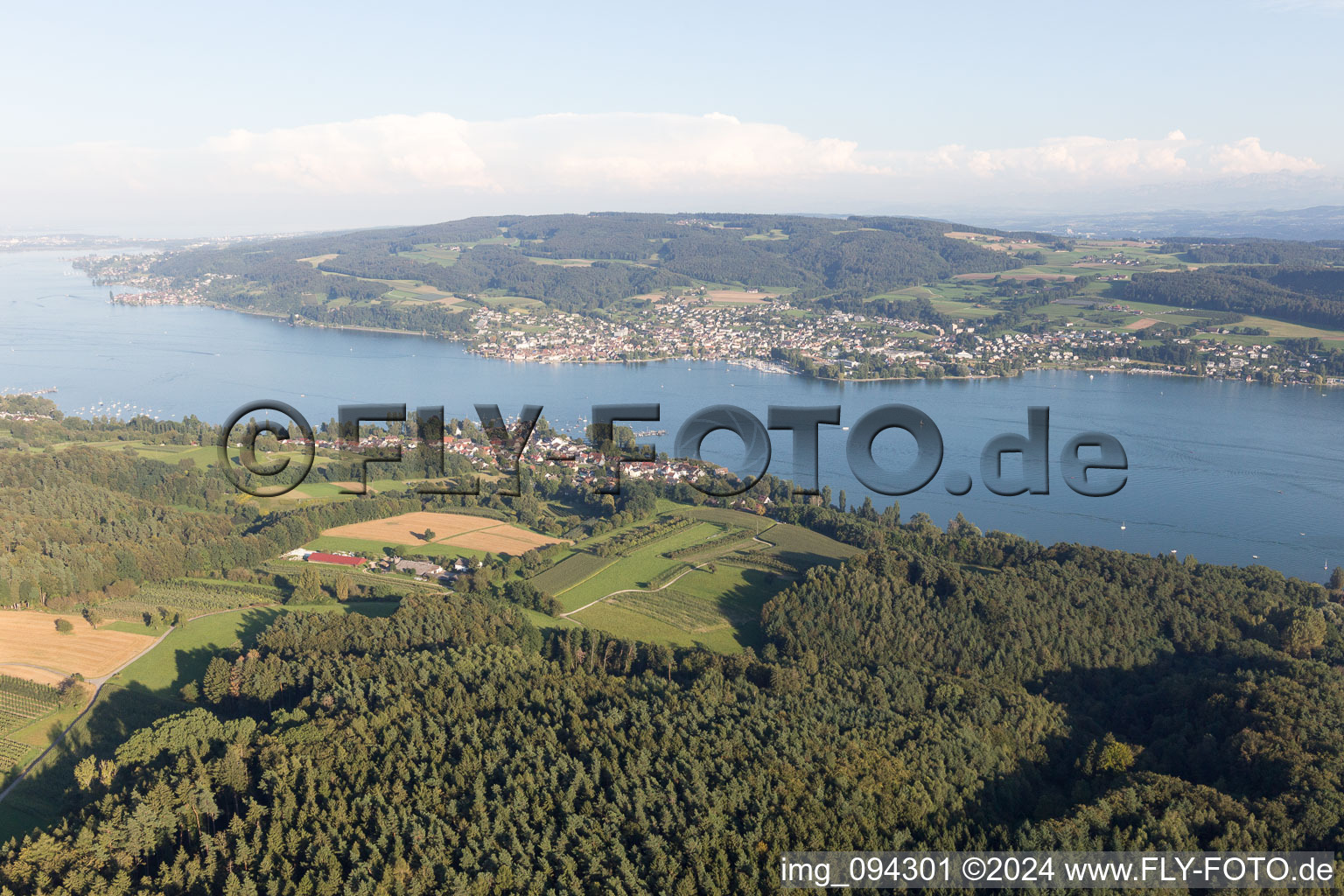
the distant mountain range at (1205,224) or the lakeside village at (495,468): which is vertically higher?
the distant mountain range at (1205,224)

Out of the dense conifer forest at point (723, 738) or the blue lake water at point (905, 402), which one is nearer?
the dense conifer forest at point (723, 738)

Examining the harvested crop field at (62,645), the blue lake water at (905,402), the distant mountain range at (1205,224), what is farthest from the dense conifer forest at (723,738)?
the distant mountain range at (1205,224)

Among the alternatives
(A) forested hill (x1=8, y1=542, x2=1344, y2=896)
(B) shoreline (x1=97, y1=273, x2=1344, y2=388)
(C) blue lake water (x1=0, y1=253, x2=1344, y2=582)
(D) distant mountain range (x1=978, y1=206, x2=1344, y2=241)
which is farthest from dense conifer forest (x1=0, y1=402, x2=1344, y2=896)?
(D) distant mountain range (x1=978, y1=206, x2=1344, y2=241)

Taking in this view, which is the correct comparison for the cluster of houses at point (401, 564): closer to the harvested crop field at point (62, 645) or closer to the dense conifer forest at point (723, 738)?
the dense conifer forest at point (723, 738)

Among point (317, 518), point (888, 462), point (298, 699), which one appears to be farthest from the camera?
point (888, 462)

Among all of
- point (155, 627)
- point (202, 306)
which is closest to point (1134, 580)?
point (155, 627)

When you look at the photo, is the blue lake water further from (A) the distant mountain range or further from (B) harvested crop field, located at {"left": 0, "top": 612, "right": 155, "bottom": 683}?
(A) the distant mountain range

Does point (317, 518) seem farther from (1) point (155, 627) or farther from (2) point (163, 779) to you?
(2) point (163, 779)
